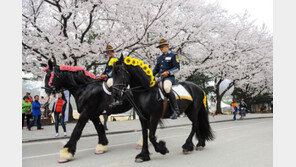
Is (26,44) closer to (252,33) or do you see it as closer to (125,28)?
(125,28)

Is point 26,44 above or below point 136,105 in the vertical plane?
above

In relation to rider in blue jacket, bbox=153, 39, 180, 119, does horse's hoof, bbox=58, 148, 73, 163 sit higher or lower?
lower

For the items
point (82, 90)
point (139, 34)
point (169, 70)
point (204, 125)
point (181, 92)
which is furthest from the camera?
point (139, 34)

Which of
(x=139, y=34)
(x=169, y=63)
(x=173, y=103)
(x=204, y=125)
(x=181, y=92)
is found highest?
(x=139, y=34)

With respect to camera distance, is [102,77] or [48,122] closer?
[102,77]

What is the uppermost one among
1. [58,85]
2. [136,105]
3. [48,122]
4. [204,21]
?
[204,21]

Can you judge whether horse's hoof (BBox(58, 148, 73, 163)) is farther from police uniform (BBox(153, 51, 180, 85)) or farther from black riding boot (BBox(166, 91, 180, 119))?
police uniform (BBox(153, 51, 180, 85))

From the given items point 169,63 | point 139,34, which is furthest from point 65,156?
point 139,34

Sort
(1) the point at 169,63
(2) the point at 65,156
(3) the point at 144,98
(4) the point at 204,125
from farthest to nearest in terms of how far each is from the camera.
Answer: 1. (4) the point at 204,125
2. (1) the point at 169,63
3. (3) the point at 144,98
4. (2) the point at 65,156

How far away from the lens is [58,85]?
5.75 meters

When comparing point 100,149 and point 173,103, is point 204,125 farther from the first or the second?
point 100,149

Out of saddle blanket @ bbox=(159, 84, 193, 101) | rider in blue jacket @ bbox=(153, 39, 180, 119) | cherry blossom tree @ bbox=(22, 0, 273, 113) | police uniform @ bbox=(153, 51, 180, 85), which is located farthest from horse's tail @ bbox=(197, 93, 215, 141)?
cherry blossom tree @ bbox=(22, 0, 273, 113)

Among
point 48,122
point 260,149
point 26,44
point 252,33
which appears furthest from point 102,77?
point 252,33

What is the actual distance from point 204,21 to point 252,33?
8.78 metres
